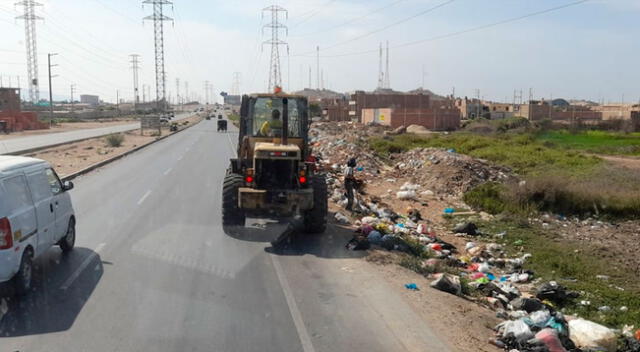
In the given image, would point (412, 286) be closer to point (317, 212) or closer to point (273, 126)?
point (317, 212)

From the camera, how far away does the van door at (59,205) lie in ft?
31.9

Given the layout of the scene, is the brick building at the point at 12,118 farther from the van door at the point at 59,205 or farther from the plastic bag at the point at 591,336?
the plastic bag at the point at 591,336

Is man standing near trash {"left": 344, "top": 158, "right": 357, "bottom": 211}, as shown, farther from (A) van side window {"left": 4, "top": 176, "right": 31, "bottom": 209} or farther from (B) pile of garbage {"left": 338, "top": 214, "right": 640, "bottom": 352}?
(A) van side window {"left": 4, "top": 176, "right": 31, "bottom": 209}

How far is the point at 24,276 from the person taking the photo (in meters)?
7.94

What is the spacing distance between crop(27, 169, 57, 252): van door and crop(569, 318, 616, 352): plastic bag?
24.2ft

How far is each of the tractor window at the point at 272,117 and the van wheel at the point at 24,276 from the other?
608 centimetres

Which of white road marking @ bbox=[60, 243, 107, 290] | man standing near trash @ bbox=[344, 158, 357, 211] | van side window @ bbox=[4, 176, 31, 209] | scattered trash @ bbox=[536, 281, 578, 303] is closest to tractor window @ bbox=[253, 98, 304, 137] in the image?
man standing near trash @ bbox=[344, 158, 357, 211]

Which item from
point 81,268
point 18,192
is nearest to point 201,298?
point 81,268

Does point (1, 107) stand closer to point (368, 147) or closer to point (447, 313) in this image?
point (368, 147)

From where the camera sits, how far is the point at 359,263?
416 inches

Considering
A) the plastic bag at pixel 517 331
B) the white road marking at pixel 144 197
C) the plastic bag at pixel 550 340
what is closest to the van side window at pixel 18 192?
the plastic bag at pixel 517 331

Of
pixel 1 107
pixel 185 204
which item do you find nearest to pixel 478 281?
pixel 185 204

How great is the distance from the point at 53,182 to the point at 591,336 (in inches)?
327

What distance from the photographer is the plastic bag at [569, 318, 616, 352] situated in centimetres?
770
